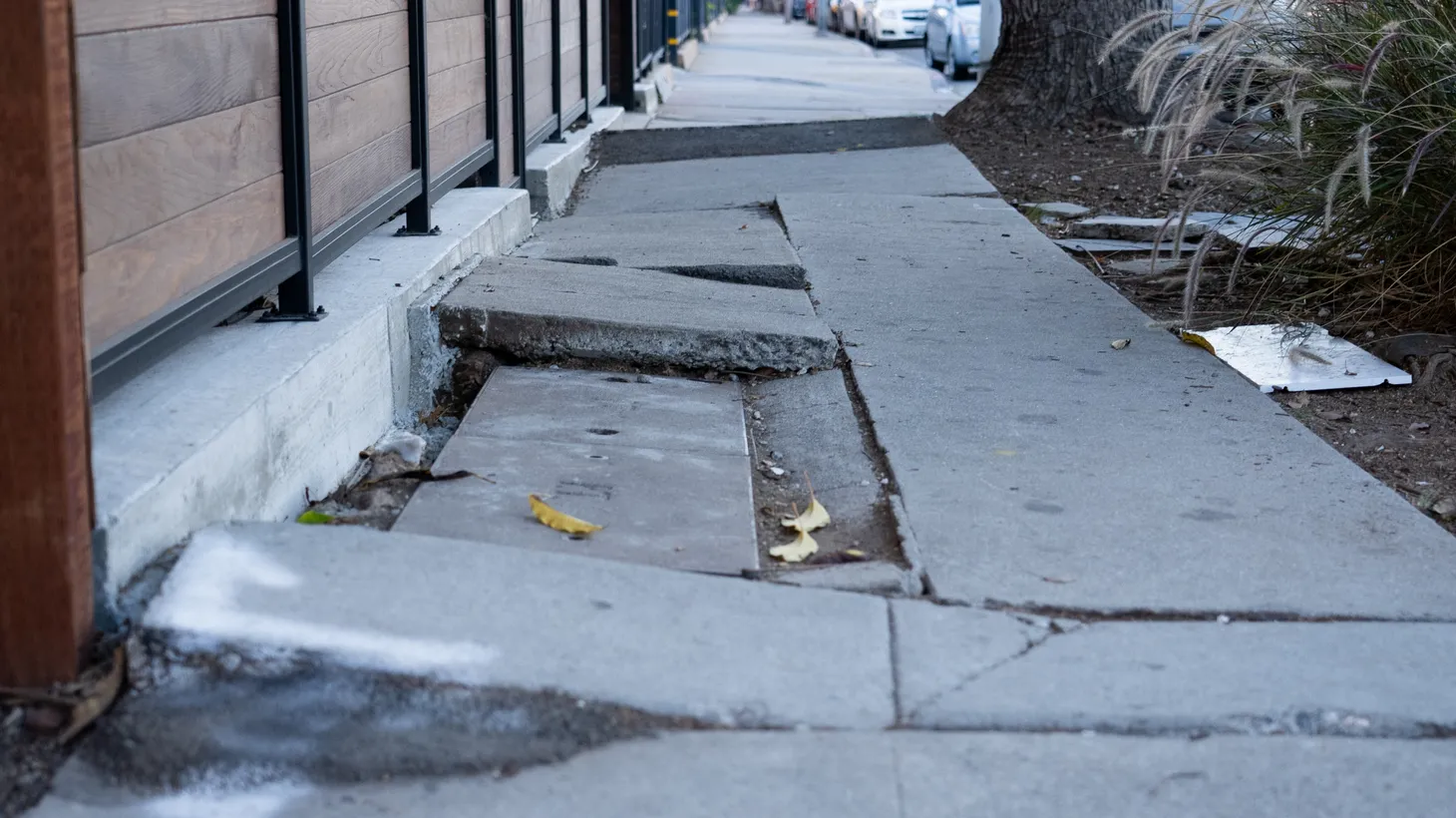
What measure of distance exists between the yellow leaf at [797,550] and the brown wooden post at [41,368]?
4.43 feet

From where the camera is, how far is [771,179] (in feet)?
27.6

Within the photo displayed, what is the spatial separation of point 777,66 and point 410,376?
17188 mm

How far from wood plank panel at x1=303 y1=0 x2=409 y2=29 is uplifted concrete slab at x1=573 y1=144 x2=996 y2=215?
3.22 meters

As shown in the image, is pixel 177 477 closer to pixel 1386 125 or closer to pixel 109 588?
pixel 109 588

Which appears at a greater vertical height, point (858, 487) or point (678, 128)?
point (678, 128)

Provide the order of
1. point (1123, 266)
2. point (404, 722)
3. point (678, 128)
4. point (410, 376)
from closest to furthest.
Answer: point (404, 722) → point (410, 376) → point (1123, 266) → point (678, 128)

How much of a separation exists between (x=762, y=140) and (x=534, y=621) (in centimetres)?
790

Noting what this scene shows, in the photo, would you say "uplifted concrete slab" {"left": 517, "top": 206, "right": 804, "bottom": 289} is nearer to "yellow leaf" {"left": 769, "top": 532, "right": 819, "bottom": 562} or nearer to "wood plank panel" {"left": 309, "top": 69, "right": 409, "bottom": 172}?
"wood plank panel" {"left": 309, "top": 69, "right": 409, "bottom": 172}

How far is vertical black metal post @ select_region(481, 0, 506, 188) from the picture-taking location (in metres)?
6.14

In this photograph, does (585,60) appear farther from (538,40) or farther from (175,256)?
(175,256)

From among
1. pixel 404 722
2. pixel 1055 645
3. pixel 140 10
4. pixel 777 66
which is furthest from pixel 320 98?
pixel 777 66

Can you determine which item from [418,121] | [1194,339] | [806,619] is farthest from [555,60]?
[806,619]

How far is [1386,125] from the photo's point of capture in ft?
14.9

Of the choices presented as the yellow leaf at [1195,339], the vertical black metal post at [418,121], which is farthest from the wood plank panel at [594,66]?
the yellow leaf at [1195,339]
